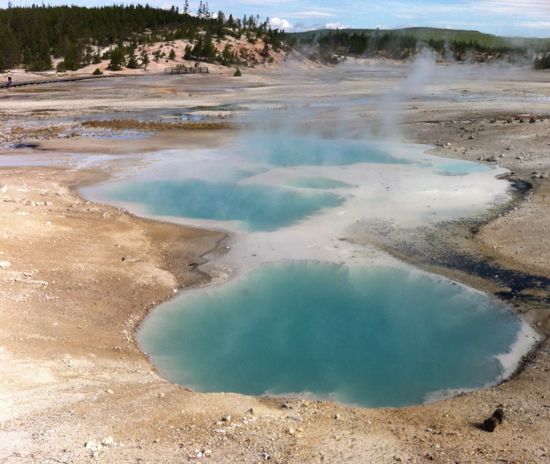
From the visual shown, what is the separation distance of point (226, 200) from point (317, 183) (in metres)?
2.43

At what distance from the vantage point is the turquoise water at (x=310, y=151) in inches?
679

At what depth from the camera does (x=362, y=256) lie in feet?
32.9

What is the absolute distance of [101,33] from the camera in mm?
56562

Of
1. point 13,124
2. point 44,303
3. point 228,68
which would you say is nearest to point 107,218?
point 44,303

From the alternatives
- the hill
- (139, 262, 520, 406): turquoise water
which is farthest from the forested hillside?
(139, 262, 520, 406): turquoise water

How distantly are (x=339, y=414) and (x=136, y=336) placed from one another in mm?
3050

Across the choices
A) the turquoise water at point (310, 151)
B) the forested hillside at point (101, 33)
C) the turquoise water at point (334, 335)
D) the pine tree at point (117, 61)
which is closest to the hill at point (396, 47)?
the forested hillside at point (101, 33)

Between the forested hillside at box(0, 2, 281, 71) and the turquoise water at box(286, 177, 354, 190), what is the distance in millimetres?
37510

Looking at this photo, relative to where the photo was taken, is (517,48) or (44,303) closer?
(44,303)

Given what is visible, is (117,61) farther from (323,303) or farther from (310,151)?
(323,303)

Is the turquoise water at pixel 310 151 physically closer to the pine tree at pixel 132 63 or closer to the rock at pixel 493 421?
the rock at pixel 493 421

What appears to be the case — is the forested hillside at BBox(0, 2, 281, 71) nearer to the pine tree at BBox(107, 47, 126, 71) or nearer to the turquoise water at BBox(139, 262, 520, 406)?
the pine tree at BBox(107, 47, 126, 71)

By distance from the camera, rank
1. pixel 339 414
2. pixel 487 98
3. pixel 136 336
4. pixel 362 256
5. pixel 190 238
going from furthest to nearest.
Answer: pixel 487 98 < pixel 190 238 < pixel 362 256 < pixel 136 336 < pixel 339 414

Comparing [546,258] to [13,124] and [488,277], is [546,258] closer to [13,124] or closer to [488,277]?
[488,277]
